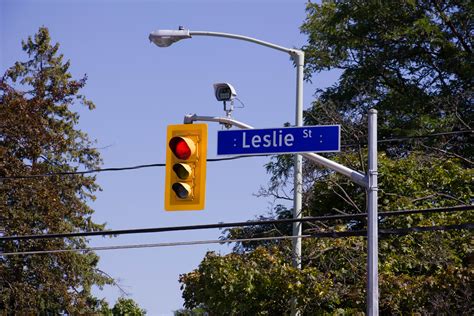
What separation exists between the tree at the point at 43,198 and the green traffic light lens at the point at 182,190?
23.3 metres

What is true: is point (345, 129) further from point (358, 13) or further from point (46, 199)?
point (46, 199)

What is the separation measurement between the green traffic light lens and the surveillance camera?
2.16 metres

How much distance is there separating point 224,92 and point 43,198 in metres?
22.6

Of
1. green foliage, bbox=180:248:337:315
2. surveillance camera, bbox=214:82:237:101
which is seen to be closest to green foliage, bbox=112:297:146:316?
green foliage, bbox=180:248:337:315

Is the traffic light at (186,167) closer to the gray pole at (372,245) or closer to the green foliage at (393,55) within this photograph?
the gray pole at (372,245)

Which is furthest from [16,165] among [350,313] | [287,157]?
[350,313]

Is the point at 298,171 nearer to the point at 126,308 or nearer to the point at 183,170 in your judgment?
the point at 183,170

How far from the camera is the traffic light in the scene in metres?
15.6

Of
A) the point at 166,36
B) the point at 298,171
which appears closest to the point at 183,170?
the point at 166,36

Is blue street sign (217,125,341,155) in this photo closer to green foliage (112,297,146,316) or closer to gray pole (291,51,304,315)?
gray pole (291,51,304,315)

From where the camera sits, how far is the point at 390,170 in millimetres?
27406

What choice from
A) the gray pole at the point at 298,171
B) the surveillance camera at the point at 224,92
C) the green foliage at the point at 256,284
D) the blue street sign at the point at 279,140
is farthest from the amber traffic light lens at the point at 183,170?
the green foliage at the point at 256,284

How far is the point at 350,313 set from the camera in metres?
23.2

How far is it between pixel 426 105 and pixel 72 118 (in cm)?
1545
